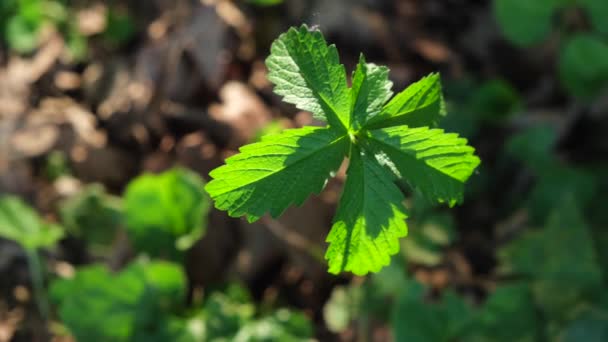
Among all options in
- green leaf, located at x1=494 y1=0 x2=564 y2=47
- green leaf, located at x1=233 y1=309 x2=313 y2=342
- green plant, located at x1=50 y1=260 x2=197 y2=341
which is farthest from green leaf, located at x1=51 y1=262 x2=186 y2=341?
green leaf, located at x1=494 y1=0 x2=564 y2=47

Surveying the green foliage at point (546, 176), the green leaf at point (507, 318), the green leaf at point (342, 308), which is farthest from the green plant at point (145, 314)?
the green foliage at point (546, 176)

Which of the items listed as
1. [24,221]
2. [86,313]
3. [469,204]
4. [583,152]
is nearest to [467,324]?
[469,204]

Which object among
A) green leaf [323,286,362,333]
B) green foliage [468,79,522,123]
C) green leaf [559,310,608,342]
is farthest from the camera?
green foliage [468,79,522,123]

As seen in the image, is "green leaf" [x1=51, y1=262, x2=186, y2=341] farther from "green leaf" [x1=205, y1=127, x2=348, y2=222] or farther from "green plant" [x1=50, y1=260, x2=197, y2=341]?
"green leaf" [x1=205, y1=127, x2=348, y2=222]

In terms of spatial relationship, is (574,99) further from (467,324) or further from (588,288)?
(467,324)

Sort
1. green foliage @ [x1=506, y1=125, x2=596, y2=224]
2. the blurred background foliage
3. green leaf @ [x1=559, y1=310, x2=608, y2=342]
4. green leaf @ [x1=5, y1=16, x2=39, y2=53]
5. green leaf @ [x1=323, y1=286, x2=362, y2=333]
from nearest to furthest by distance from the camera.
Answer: green leaf @ [x1=559, y1=310, x2=608, y2=342] → the blurred background foliage → green leaf @ [x1=323, y1=286, x2=362, y2=333] → green foliage @ [x1=506, y1=125, x2=596, y2=224] → green leaf @ [x1=5, y1=16, x2=39, y2=53]

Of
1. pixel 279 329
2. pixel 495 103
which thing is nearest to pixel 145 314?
pixel 279 329

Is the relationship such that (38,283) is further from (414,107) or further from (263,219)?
(414,107)
